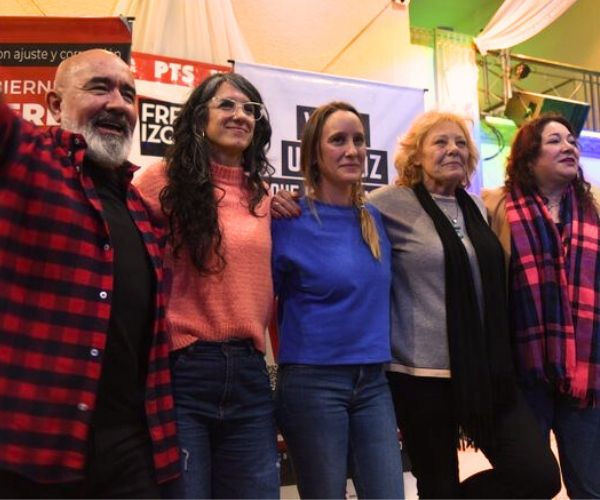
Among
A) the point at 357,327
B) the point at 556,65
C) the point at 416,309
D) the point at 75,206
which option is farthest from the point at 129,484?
the point at 556,65

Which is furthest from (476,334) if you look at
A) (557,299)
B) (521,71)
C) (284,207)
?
(521,71)

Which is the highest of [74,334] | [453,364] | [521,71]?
[521,71]

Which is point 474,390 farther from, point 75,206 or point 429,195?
point 75,206

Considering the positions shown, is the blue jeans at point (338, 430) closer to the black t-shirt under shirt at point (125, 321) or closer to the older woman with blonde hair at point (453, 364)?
the older woman with blonde hair at point (453, 364)

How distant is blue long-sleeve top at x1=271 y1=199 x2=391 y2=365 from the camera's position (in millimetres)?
1785

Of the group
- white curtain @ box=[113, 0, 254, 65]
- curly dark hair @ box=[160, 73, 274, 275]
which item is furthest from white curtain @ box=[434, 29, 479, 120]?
curly dark hair @ box=[160, 73, 274, 275]

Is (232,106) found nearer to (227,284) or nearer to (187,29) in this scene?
(227,284)

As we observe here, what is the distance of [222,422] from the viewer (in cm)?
159

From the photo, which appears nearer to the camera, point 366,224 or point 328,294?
point 328,294

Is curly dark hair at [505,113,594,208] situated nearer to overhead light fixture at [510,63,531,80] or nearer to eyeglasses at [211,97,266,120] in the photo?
eyeglasses at [211,97,266,120]

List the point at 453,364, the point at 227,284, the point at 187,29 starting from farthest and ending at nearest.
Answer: the point at 187,29 → the point at 453,364 → the point at 227,284

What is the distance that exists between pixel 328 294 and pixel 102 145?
719 millimetres

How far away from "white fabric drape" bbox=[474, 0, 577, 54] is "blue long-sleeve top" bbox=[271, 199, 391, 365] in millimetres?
4625

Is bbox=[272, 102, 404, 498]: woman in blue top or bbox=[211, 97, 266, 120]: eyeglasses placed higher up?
bbox=[211, 97, 266, 120]: eyeglasses
